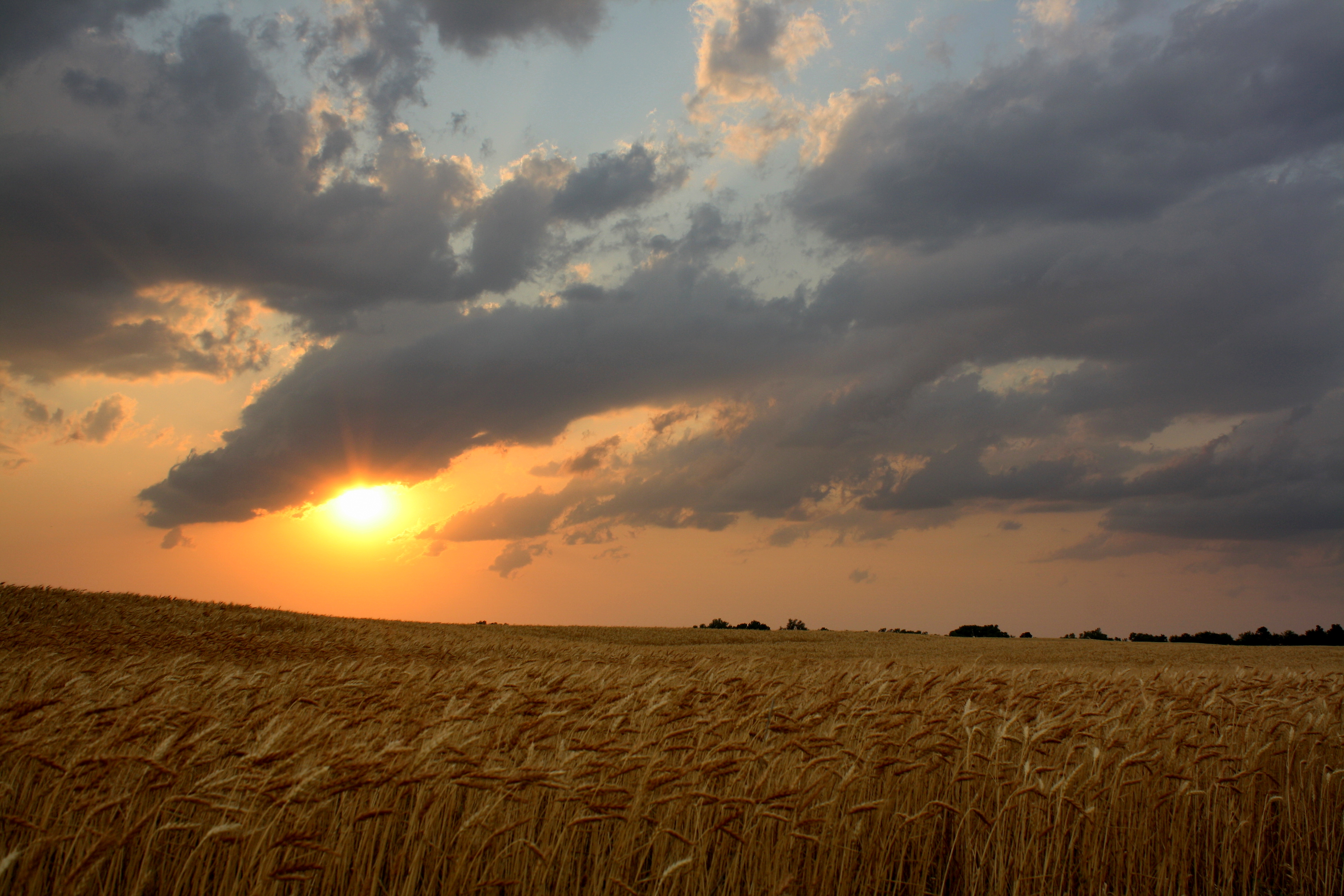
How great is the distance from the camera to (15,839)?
143 inches

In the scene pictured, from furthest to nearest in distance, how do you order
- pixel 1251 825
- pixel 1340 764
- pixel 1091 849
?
1. pixel 1340 764
2. pixel 1251 825
3. pixel 1091 849

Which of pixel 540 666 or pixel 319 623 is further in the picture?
pixel 319 623

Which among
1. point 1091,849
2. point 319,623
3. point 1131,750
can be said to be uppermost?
point 1131,750

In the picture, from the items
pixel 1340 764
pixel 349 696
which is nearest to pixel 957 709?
pixel 1340 764

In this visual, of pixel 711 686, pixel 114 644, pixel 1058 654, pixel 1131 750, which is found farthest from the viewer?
pixel 1058 654

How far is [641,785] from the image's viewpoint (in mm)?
3771

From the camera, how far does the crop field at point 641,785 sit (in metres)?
3.54

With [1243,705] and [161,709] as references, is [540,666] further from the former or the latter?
[1243,705]

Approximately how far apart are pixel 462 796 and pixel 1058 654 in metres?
35.9

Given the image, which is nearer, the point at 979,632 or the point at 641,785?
the point at 641,785

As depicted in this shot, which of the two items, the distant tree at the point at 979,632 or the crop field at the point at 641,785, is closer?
the crop field at the point at 641,785

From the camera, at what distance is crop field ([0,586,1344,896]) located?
3.54 metres

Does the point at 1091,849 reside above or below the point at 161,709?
below

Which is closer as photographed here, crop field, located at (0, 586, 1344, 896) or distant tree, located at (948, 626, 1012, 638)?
crop field, located at (0, 586, 1344, 896)
